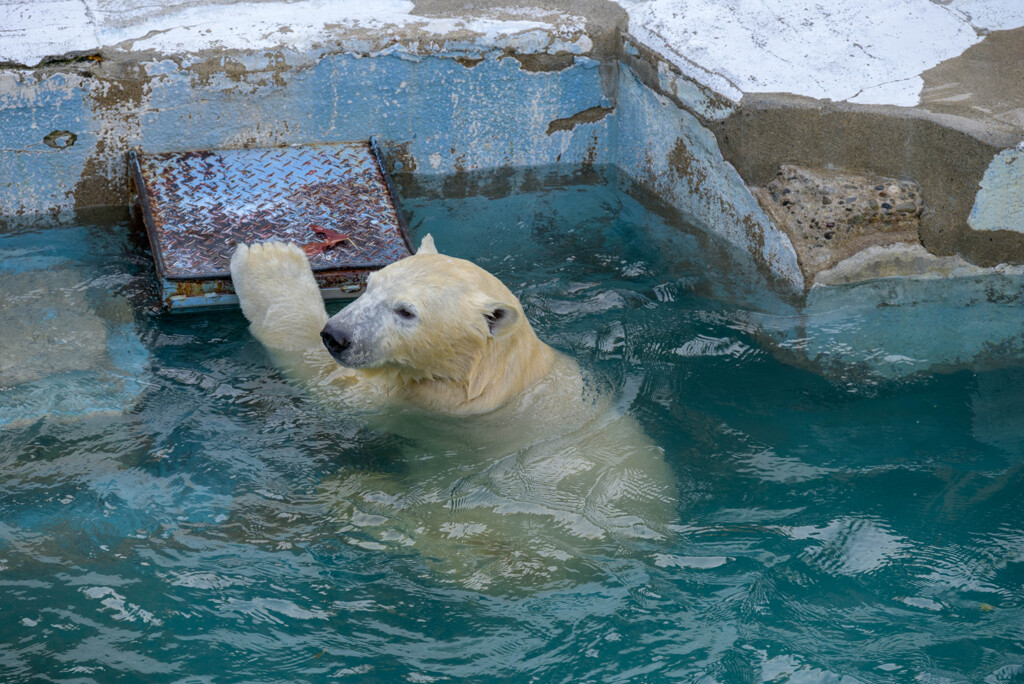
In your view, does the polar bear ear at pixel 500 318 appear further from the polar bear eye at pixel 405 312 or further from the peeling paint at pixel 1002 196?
the peeling paint at pixel 1002 196

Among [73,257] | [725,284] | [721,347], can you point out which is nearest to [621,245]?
[725,284]

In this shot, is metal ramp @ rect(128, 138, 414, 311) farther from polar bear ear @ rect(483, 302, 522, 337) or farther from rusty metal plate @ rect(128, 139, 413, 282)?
polar bear ear @ rect(483, 302, 522, 337)

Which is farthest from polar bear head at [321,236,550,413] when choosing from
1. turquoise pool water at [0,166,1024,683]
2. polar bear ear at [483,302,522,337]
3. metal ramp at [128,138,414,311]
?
metal ramp at [128,138,414,311]

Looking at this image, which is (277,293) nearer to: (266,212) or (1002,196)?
(266,212)

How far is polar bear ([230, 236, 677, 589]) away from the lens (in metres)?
2.98

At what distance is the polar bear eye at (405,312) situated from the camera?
3057 mm

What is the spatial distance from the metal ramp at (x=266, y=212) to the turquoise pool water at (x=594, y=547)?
217mm

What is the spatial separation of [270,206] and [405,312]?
138 cm

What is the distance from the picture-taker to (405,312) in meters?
3.07

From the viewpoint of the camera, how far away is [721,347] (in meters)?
3.90

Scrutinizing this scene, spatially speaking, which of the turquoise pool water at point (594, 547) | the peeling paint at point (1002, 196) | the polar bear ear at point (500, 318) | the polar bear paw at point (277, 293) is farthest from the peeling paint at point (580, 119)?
the polar bear ear at point (500, 318)

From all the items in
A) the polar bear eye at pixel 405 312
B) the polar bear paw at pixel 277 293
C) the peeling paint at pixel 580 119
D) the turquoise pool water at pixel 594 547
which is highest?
the peeling paint at pixel 580 119

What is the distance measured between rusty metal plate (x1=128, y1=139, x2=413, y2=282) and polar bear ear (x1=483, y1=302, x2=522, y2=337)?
3.12ft

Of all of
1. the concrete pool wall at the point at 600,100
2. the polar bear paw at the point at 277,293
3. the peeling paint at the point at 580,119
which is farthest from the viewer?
the peeling paint at the point at 580,119
